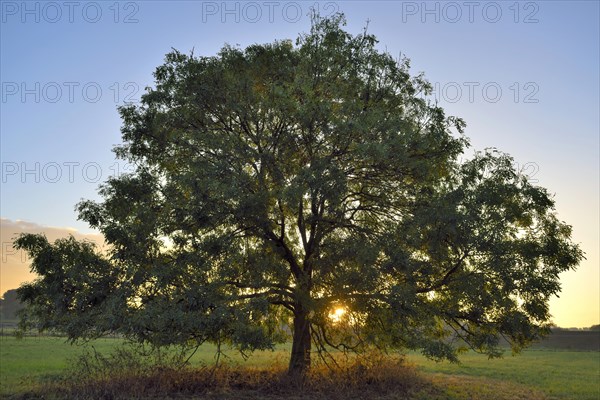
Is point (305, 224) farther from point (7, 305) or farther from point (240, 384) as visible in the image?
point (7, 305)

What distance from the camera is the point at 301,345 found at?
2052 centimetres

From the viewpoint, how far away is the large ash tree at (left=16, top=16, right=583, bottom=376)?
1714 cm

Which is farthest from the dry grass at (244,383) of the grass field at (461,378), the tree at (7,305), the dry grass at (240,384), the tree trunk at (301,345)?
the tree at (7,305)

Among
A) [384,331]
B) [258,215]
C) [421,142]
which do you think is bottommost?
[384,331]

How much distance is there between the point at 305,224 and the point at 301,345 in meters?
4.66

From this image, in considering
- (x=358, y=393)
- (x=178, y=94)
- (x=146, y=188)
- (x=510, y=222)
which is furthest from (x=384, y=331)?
(x=178, y=94)

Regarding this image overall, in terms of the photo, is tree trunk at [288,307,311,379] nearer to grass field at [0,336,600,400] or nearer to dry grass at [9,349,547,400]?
dry grass at [9,349,547,400]

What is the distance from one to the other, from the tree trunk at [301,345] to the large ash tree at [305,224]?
8cm

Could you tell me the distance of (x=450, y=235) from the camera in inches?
711

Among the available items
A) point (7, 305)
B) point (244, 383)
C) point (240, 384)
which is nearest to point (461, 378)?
point (244, 383)

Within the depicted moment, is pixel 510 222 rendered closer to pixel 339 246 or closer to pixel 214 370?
pixel 339 246

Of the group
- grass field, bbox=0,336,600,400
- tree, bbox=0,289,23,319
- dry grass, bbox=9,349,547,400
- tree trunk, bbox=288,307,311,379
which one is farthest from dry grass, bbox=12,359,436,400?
tree, bbox=0,289,23,319

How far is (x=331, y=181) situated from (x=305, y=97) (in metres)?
3.32

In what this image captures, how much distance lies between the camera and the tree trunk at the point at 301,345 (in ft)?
65.4
